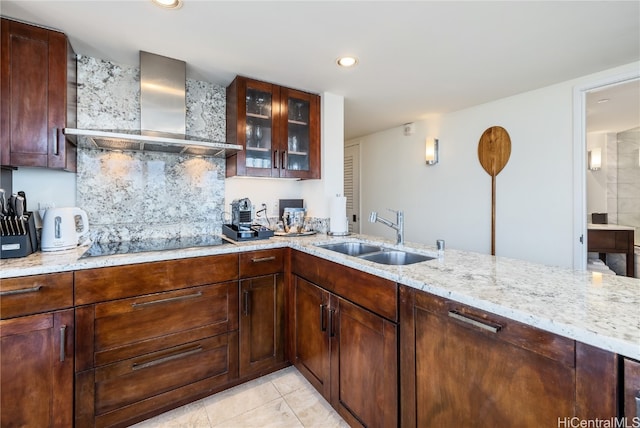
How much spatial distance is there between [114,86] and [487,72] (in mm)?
2813

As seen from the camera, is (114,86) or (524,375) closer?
(524,375)

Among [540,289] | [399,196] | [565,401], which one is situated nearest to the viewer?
[565,401]

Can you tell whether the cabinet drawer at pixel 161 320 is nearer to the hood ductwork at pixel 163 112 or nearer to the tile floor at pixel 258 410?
the tile floor at pixel 258 410

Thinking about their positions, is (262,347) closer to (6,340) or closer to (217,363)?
(217,363)

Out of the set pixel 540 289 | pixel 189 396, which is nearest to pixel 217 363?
pixel 189 396

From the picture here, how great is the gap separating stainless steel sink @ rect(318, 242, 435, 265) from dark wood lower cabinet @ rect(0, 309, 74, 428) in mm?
1492

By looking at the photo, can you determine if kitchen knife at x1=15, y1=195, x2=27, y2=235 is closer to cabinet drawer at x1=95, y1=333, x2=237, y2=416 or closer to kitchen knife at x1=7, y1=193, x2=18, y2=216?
kitchen knife at x1=7, y1=193, x2=18, y2=216

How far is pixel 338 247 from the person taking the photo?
86.6 inches

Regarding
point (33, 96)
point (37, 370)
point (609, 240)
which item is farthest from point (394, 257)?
point (609, 240)

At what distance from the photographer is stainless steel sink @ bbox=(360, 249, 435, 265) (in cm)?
184

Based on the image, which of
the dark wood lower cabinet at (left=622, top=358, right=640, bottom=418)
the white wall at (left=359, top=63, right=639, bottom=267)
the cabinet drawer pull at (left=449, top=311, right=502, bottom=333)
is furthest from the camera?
the white wall at (left=359, top=63, right=639, bottom=267)

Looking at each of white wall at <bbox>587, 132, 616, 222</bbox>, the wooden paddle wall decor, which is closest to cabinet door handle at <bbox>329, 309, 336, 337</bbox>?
the wooden paddle wall decor

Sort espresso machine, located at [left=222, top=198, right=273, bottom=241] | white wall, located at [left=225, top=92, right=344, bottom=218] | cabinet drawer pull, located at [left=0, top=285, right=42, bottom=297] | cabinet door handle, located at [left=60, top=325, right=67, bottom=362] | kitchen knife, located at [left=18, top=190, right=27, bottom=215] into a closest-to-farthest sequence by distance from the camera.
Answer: cabinet drawer pull, located at [left=0, top=285, right=42, bottom=297] → cabinet door handle, located at [left=60, top=325, right=67, bottom=362] → kitchen knife, located at [left=18, top=190, right=27, bottom=215] → espresso machine, located at [left=222, top=198, right=273, bottom=241] → white wall, located at [left=225, top=92, right=344, bottom=218]

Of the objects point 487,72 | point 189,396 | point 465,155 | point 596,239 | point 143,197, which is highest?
point 487,72
